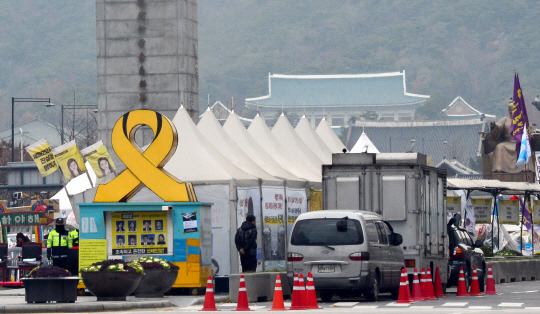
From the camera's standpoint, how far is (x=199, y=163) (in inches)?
1303

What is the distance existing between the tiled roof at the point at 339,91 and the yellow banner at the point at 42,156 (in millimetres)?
144771

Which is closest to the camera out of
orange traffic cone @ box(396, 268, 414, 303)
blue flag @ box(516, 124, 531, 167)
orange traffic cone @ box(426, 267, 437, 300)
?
orange traffic cone @ box(396, 268, 414, 303)

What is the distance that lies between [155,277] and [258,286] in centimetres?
215

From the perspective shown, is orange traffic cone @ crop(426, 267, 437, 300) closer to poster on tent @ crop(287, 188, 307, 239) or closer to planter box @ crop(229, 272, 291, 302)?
planter box @ crop(229, 272, 291, 302)

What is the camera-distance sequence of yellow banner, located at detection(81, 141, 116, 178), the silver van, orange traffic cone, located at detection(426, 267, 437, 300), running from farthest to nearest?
yellow banner, located at detection(81, 141, 116, 178)
orange traffic cone, located at detection(426, 267, 437, 300)
the silver van

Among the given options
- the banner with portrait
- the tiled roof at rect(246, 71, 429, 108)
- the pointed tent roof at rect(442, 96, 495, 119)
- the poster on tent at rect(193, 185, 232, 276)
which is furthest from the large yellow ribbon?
the tiled roof at rect(246, 71, 429, 108)

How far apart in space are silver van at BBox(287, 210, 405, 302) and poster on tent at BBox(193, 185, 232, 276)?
4.78 metres

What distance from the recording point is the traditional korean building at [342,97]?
632 ft

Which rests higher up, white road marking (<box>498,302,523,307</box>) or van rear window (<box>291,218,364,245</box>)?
van rear window (<box>291,218,364,245</box>)

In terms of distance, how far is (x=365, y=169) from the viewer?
96.2ft

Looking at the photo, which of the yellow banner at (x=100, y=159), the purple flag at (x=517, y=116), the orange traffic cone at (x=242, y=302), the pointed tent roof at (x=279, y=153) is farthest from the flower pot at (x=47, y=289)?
the purple flag at (x=517, y=116)

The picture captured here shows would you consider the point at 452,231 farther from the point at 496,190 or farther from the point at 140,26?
the point at 140,26

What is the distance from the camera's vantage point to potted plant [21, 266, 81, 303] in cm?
2500

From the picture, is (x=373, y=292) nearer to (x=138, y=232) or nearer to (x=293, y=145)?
(x=138, y=232)
